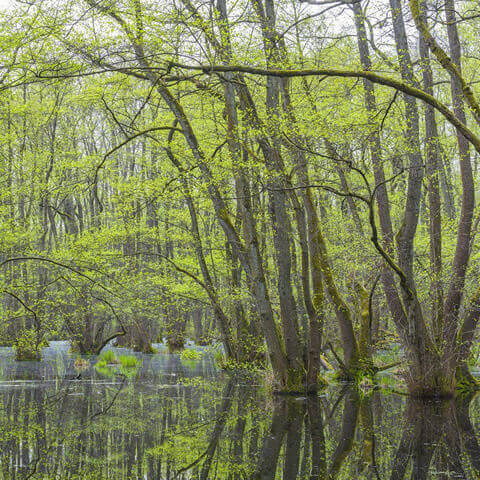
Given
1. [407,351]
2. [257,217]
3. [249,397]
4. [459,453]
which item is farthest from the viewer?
[257,217]

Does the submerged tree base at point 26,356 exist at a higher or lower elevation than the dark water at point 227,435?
higher

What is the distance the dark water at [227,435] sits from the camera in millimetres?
5344

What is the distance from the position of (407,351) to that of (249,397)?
2772 millimetres

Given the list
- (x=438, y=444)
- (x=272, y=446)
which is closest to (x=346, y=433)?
(x=438, y=444)

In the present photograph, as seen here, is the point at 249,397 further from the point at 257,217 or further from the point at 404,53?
the point at 404,53

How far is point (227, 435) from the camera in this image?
22.9 ft

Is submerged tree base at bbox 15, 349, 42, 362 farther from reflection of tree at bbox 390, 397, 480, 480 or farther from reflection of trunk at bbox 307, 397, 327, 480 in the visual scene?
reflection of tree at bbox 390, 397, 480, 480

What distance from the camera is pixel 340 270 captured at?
41.8ft

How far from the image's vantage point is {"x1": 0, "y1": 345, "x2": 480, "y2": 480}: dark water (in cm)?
534

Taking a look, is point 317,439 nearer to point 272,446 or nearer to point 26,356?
point 272,446

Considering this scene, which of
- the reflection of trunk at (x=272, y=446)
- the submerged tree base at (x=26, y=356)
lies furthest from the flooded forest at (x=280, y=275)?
the submerged tree base at (x=26, y=356)

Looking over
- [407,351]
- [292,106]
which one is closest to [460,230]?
[407,351]

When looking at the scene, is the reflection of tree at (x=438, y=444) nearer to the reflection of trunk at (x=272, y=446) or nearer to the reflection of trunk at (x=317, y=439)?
the reflection of trunk at (x=317, y=439)

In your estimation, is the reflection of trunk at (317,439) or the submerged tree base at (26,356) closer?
the reflection of trunk at (317,439)
